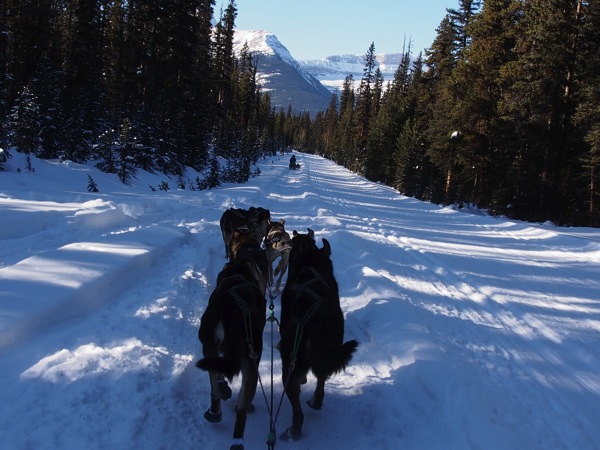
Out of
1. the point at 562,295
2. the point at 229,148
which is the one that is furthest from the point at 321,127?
the point at 562,295

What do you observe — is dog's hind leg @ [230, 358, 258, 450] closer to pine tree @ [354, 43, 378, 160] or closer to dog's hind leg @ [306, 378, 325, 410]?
dog's hind leg @ [306, 378, 325, 410]

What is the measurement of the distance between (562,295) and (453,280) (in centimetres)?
190

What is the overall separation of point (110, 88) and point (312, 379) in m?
26.7

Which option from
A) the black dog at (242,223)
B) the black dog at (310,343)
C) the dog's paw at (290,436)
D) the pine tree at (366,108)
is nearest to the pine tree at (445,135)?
the black dog at (242,223)

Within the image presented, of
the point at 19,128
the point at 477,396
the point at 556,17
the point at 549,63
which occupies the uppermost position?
the point at 556,17

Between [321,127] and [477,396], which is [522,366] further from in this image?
[321,127]

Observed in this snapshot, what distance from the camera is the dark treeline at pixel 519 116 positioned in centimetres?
1817

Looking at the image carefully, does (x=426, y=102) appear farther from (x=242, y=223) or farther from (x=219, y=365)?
(x=219, y=365)

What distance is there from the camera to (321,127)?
439 feet

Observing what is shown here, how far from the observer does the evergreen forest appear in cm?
1803

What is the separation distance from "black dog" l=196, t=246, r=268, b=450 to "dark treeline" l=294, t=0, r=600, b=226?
17.6 meters

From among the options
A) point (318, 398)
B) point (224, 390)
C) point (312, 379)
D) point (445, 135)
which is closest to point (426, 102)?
point (445, 135)

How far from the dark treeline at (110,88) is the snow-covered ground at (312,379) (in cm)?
984

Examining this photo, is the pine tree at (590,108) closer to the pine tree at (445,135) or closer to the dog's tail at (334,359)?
the pine tree at (445,135)
